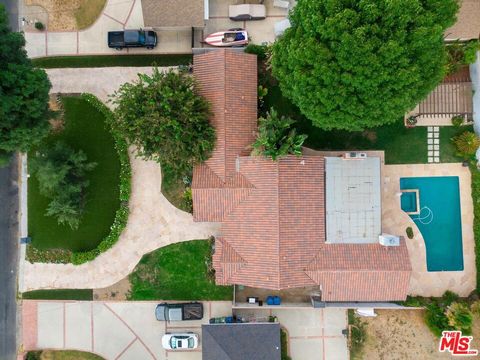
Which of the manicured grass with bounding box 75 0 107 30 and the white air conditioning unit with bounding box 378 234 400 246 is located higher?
the manicured grass with bounding box 75 0 107 30

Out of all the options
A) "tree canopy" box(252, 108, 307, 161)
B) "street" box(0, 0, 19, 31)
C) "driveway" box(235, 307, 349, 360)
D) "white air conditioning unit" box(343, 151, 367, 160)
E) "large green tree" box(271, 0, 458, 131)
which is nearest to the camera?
"large green tree" box(271, 0, 458, 131)

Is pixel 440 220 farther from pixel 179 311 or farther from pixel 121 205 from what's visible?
pixel 121 205

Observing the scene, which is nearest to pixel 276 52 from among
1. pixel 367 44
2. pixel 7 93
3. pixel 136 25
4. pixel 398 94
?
pixel 367 44

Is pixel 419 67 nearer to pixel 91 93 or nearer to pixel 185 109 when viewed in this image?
pixel 185 109

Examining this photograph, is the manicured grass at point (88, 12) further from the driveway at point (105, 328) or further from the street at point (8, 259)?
the driveway at point (105, 328)

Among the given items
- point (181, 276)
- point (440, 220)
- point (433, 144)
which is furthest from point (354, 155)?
point (181, 276)

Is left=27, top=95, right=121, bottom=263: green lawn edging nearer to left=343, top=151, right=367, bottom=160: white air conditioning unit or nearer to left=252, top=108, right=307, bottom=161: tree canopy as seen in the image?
Answer: left=252, top=108, right=307, bottom=161: tree canopy

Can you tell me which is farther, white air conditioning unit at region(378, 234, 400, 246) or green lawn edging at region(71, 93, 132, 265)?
green lawn edging at region(71, 93, 132, 265)

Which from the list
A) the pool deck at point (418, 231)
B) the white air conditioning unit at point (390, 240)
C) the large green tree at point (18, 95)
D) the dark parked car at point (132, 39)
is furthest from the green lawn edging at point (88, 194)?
the pool deck at point (418, 231)

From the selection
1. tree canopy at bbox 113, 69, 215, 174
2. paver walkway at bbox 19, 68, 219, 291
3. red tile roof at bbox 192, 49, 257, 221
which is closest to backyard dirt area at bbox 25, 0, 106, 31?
paver walkway at bbox 19, 68, 219, 291
